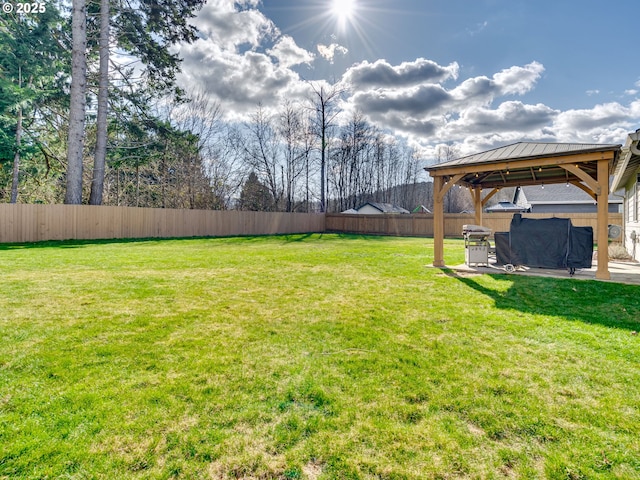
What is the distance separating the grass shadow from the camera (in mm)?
3489

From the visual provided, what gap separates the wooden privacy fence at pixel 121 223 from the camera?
10.8 m

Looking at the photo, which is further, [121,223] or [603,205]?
[121,223]

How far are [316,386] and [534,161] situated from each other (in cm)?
603

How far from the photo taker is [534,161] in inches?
227

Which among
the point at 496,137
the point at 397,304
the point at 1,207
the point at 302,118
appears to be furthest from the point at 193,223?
the point at 496,137

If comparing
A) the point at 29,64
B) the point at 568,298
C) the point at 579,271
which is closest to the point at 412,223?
the point at 579,271

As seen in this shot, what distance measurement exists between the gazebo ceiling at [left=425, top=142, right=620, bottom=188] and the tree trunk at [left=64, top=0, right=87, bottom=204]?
12964mm

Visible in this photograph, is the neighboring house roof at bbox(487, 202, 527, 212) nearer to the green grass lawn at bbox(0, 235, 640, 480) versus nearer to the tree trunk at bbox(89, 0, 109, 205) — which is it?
the green grass lawn at bbox(0, 235, 640, 480)

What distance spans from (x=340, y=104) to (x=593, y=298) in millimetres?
22162

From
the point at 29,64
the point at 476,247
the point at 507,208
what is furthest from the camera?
the point at 507,208

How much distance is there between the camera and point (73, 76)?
1158 cm

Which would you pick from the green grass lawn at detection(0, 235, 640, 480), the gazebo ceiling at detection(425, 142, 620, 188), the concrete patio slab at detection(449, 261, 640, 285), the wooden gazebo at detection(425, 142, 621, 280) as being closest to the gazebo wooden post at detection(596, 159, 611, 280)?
the wooden gazebo at detection(425, 142, 621, 280)

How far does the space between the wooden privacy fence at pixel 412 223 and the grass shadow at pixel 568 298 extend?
12357 millimetres

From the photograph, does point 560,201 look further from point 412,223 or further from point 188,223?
point 188,223
